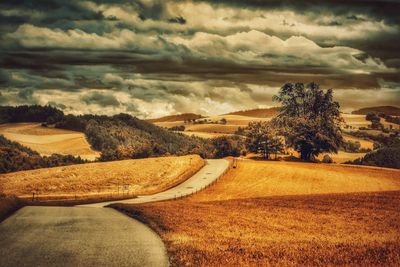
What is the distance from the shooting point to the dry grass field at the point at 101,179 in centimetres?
7079

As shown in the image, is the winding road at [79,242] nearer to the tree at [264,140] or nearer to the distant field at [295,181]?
the distant field at [295,181]

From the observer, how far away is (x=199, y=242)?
1923 cm

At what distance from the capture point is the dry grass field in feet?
232

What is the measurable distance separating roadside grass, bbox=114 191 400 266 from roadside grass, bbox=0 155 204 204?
33.9 meters

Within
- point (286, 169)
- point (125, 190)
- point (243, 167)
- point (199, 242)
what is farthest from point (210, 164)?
point (199, 242)

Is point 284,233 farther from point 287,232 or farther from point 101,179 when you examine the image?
point 101,179

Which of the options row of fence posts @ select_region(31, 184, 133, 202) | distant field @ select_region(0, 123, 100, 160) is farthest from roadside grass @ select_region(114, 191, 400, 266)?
distant field @ select_region(0, 123, 100, 160)

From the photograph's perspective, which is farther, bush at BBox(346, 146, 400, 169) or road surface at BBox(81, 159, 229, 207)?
bush at BBox(346, 146, 400, 169)

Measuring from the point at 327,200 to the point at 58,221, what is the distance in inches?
854

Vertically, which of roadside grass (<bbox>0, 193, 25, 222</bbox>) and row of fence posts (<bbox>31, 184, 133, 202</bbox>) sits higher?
roadside grass (<bbox>0, 193, 25, 222</bbox>)

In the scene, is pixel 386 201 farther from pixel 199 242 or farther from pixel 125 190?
pixel 125 190

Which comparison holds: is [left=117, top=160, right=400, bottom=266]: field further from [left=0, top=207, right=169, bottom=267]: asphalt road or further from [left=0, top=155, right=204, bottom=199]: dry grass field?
[left=0, top=155, right=204, bottom=199]: dry grass field

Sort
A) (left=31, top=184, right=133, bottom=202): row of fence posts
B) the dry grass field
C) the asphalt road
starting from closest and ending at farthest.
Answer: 1. the asphalt road
2. (left=31, top=184, right=133, bottom=202): row of fence posts
3. the dry grass field

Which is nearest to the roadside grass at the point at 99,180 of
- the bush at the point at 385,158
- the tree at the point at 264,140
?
the tree at the point at 264,140
